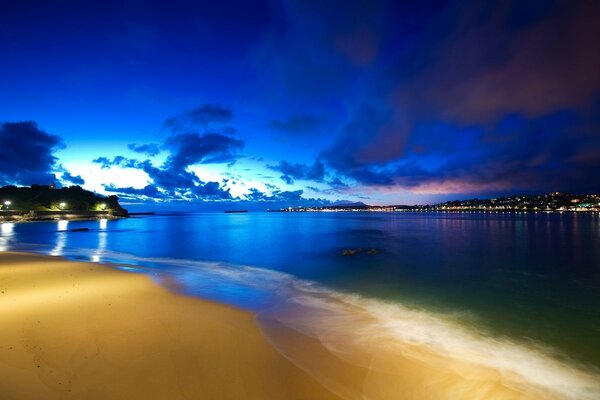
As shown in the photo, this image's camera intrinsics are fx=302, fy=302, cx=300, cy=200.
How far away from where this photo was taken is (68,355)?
5953 mm

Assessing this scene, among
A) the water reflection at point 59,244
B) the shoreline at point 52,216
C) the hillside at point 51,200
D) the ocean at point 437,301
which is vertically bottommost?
the ocean at point 437,301

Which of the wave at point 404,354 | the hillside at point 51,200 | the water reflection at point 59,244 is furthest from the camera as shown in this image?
the hillside at point 51,200

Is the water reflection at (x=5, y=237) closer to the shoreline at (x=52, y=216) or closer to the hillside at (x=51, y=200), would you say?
the shoreline at (x=52, y=216)

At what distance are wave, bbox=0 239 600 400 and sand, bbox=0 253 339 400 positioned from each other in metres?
0.73

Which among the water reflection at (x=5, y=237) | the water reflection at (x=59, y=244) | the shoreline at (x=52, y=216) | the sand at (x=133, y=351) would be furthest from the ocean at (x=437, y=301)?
the shoreline at (x=52, y=216)

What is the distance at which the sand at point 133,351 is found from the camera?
5.02 m

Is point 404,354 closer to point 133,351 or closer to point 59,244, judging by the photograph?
point 133,351

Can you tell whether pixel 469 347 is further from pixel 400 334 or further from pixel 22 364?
pixel 22 364

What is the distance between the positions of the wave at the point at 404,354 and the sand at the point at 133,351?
733 millimetres

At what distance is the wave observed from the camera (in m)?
5.71

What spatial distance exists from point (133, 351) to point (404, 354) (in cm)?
590

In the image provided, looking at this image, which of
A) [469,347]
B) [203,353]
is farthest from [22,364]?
[469,347]

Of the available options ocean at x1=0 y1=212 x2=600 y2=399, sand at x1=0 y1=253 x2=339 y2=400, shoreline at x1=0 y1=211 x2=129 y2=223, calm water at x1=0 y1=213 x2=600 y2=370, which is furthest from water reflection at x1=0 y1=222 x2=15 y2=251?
shoreline at x1=0 y1=211 x2=129 y2=223

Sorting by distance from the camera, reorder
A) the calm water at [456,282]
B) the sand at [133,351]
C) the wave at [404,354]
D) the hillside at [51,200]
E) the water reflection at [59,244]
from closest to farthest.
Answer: the sand at [133,351]
the wave at [404,354]
the calm water at [456,282]
the water reflection at [59,244]
the hillside at [51,200]
